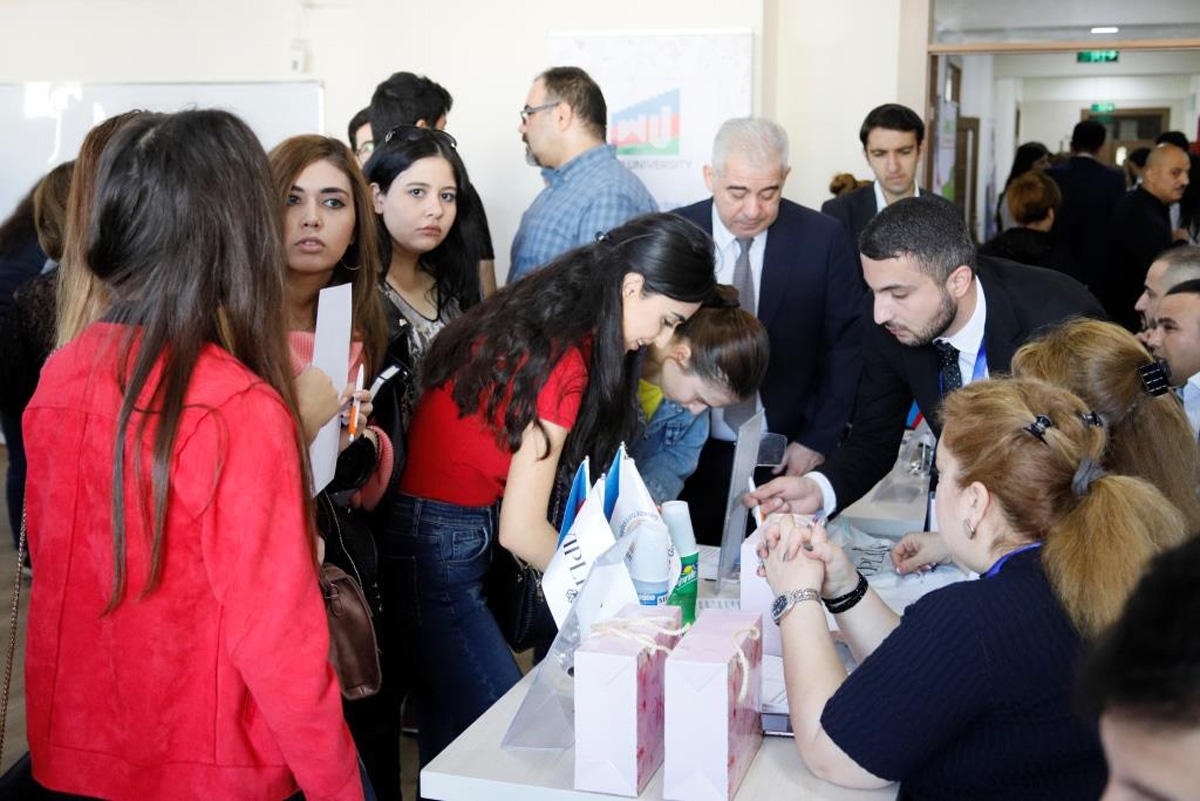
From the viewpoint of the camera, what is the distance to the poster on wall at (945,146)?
6.18m

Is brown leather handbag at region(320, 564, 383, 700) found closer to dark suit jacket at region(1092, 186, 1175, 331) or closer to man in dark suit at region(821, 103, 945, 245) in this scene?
man in dark suit at region(821, 103, 945, 245)

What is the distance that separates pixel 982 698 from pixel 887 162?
3523 millimetres

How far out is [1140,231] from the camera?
5750 mm

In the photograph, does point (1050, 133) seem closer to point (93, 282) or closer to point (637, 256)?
point (637, 256)

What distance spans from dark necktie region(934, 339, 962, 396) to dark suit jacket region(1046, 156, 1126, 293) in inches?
155

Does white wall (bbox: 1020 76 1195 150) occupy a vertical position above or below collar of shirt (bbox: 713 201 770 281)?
above

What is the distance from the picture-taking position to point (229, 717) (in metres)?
1.42

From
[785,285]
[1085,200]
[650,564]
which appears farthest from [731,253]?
[1085,200]

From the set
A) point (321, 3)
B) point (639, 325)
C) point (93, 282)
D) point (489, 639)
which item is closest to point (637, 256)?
point (639, 325)

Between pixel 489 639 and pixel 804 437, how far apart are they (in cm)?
138

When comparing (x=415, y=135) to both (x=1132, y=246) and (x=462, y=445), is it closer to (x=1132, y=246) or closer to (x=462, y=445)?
(x=462, y=445)

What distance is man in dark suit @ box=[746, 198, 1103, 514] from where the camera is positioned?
2.56 meters

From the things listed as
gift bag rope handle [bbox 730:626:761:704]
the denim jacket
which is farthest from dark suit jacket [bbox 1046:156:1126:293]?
gift bag rope handle [bbox 730:626:761:704]

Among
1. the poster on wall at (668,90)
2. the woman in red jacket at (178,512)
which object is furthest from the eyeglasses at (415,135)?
the poster on wall at (668,90)
